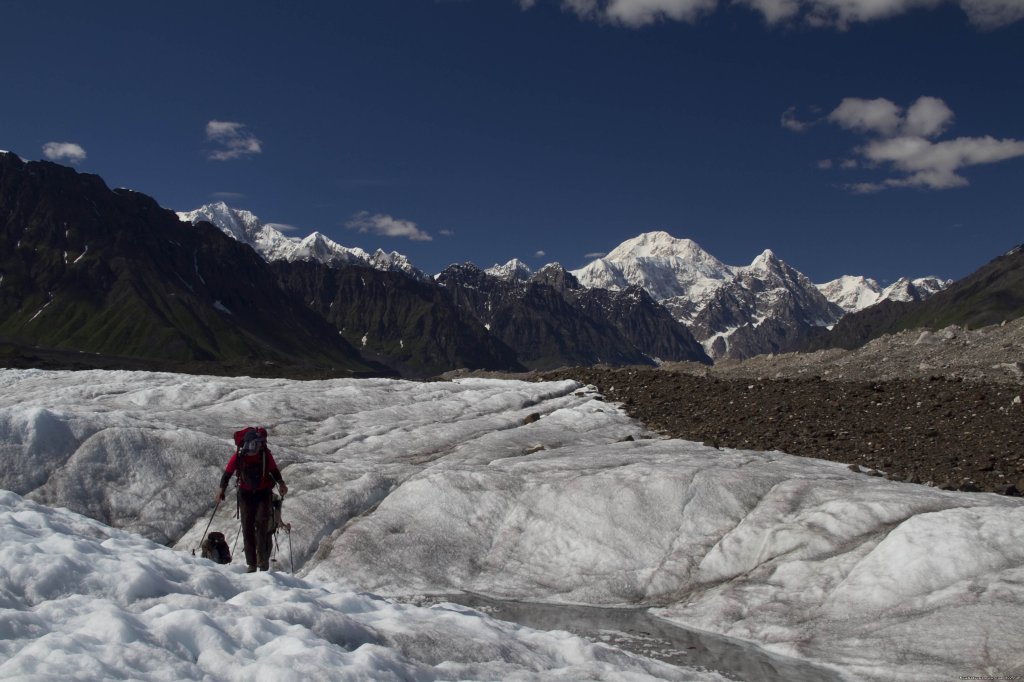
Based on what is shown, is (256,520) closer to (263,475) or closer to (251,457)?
(263,475)

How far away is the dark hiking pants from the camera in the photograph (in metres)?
21.3

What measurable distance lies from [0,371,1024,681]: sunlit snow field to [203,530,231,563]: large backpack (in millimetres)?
1878

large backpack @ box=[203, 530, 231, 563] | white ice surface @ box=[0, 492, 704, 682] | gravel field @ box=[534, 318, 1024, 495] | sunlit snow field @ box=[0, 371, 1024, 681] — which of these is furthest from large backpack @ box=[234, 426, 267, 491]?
gravel field @ box=[534, 318, 1024, 495]

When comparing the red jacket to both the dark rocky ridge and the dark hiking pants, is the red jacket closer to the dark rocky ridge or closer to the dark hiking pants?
the dark hiking pants

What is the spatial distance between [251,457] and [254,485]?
0.80m

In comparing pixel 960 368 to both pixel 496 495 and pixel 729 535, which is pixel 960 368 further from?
pixel 496 495

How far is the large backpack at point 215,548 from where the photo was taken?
70.0ft

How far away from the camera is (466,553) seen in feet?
85.4

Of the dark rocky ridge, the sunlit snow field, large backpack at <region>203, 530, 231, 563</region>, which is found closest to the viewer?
the sunlit snow field

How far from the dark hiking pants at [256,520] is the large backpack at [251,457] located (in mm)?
351

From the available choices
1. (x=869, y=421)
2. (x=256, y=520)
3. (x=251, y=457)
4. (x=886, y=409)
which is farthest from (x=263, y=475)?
(x=886, y=409)

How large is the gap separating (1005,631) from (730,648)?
618 cm

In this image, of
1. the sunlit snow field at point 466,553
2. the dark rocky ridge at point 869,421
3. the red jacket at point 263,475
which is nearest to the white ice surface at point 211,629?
the sunlit snow field at point 466,553

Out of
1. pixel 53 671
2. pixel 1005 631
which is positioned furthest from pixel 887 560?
pixel 53 671
